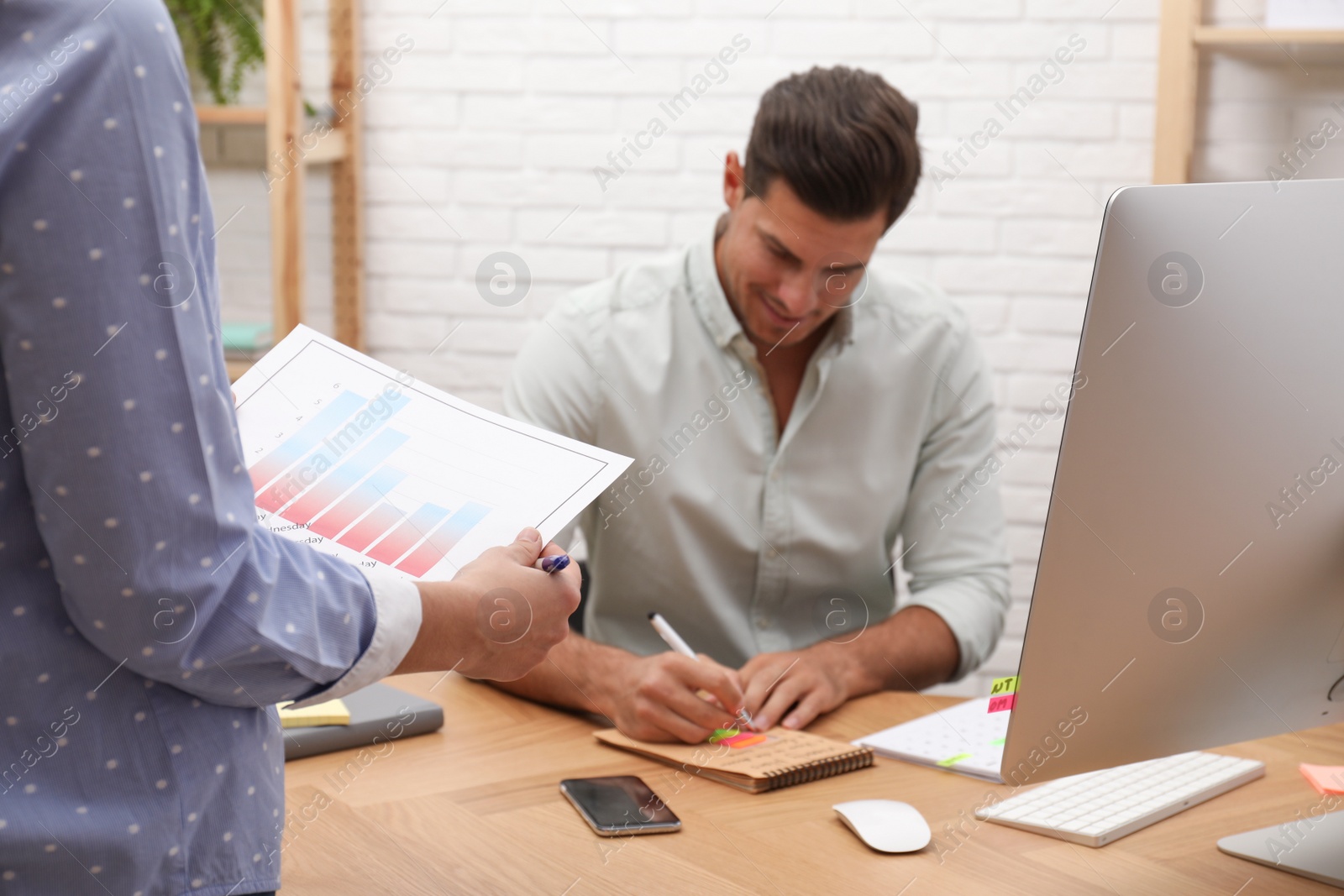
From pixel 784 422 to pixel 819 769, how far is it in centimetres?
64

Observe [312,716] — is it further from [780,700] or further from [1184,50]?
[1184,50]

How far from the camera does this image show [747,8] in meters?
2.37

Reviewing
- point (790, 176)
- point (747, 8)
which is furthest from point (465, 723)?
point (747, 8)

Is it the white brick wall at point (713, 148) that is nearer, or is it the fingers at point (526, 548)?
the fingers at point (526, 548)

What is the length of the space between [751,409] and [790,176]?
0.31m

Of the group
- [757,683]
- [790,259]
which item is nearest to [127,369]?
[757,683]

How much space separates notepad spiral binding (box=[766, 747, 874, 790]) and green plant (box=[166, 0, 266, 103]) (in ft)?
5.78

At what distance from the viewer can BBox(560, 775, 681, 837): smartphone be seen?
94 centimetres

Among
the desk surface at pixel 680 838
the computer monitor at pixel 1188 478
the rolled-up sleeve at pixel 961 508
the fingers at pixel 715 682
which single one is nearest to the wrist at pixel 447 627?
the desk surface at pixel 680 838

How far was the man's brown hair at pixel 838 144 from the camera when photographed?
4.75 ft

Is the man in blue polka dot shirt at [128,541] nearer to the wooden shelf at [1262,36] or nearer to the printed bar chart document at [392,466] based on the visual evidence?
the printed bar chart document at [392,466]

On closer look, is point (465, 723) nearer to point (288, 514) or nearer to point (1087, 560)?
point (288, 514)

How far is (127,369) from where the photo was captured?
1.83 ft

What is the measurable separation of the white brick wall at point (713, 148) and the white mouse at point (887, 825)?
60.9 inches
